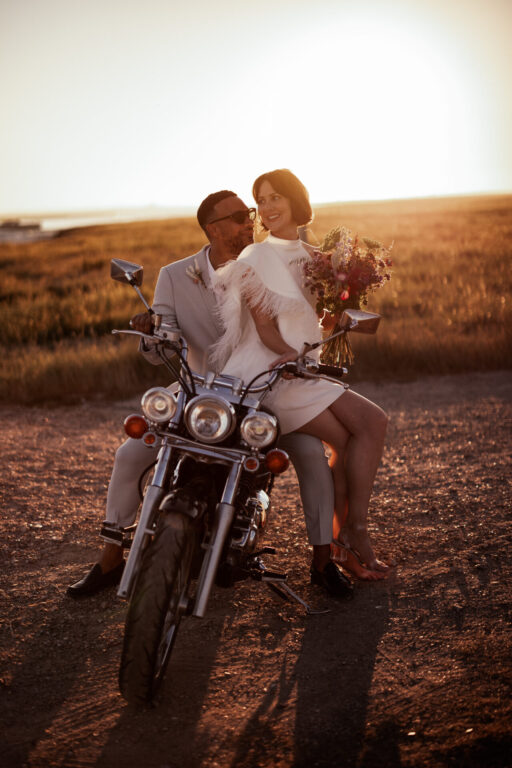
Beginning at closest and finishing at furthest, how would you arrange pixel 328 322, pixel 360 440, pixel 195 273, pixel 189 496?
pixel 189 496
pixel 360 440
pixel 195 273
pixel 328 322

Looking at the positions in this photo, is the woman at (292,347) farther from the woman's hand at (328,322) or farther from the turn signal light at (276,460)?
the turn signal light at (276,460)

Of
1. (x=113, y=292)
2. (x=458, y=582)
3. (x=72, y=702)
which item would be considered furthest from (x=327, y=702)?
(x=113, y=292)

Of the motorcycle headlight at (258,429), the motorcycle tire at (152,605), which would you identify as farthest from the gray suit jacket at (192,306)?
the motorcycle tire at (152,605)

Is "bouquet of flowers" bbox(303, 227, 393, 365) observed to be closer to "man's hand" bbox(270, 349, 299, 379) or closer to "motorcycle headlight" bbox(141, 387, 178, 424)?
"man's hand" bbox(270, 349, 299, 379)

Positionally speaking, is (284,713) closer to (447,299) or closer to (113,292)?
(447,299)

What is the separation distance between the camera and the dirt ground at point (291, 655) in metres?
2.85

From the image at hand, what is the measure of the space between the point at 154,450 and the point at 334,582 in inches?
43.1

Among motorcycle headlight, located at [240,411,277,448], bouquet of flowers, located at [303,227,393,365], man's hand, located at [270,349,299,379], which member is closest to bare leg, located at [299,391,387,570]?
bouquet of flowers, located at [303,227,393,365]

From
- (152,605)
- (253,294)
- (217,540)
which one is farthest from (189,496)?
(253,294)

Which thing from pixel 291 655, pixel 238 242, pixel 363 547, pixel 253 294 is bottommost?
pixel 291 655

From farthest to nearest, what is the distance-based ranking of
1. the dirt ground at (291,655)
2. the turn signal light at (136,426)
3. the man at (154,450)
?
the man at (154,450)
the turn signal light at (136,426)
the dirt ground at (291,655)

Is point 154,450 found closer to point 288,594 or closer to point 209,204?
point 288,594

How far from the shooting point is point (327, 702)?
3129 millimetres

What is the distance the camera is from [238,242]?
427 centimetres
